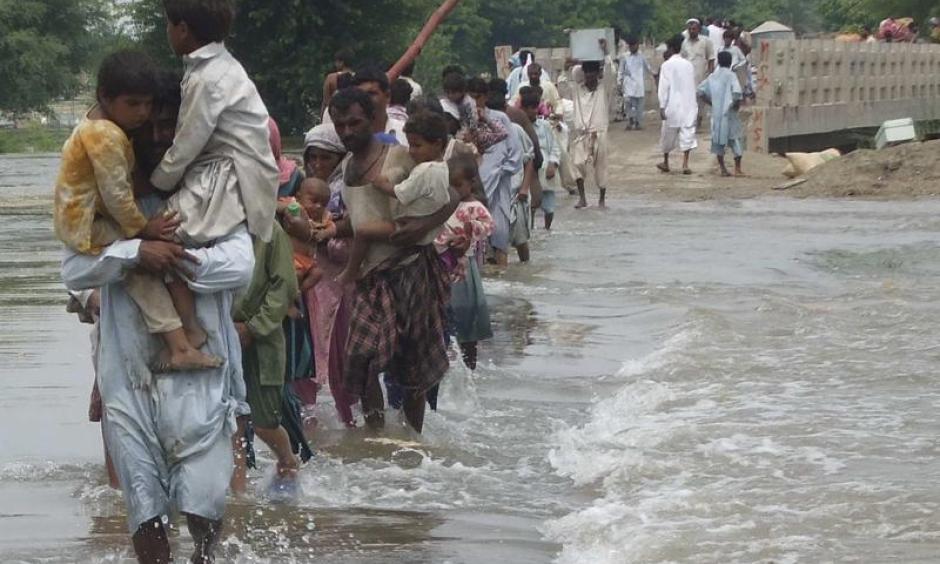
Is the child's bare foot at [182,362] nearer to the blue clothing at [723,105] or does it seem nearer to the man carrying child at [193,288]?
the man carrying child at [193,288]

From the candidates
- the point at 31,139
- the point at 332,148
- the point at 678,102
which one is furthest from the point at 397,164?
the point at 31,139

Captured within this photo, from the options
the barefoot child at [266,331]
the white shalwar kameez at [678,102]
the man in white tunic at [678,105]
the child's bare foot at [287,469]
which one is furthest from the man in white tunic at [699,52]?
the barefoot child at [266,331]

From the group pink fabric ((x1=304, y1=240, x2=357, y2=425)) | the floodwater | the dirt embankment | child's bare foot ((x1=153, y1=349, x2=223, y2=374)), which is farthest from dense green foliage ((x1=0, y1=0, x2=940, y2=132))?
the dirt embankment

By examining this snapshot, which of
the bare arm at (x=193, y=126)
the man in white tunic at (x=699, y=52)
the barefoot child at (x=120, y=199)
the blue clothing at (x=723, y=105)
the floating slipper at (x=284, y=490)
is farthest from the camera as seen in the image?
the man in white tunic at (x=699, y=52)

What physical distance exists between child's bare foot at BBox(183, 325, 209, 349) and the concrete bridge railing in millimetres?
23886

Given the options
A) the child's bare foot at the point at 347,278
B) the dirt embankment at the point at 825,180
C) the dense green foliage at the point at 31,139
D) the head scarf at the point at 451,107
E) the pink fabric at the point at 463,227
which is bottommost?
the dense green foliage at the point at 31,139

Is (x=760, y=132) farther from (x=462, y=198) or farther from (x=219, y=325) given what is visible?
(x=219, y=325)

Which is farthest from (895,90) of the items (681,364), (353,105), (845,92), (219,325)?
(219,325)

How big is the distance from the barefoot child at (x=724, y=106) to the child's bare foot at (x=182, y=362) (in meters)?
19.8

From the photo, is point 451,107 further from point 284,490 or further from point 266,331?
point 266,331

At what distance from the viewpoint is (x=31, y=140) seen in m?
64.6

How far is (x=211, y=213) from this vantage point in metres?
5.00

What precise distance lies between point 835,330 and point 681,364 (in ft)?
6.05

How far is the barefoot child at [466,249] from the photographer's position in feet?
27.1
